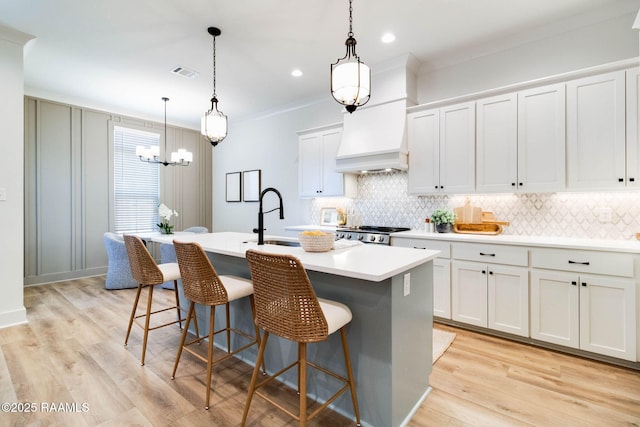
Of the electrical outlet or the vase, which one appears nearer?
the electrical outlet

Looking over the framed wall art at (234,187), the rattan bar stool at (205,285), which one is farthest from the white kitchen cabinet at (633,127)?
the framed wall art at (234,187)

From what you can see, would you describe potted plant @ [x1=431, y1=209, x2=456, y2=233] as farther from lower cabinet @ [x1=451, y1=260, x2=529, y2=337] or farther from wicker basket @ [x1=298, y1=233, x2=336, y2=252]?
wicker basket @ [x1=298, y1=233, x2=336, y2=252]

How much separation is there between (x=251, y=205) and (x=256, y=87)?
7.34ft

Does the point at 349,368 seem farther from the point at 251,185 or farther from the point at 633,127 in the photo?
the point at 251,185

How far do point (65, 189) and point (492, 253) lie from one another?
20.1 ft

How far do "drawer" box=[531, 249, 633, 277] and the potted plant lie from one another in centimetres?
92

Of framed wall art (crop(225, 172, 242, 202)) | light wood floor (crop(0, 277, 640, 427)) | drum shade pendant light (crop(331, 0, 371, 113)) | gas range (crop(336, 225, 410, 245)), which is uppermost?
drum shade pendant light (crop(331, 0, 371, 113))

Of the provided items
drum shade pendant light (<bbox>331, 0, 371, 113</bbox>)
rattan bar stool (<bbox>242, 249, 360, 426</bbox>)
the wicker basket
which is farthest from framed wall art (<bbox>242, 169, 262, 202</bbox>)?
rattan bar stool (<bbox>242, 249, 360, 426</bbox>)

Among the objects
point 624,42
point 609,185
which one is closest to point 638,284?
point 609,185

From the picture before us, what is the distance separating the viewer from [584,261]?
248 cm

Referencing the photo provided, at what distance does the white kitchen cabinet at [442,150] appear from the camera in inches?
130

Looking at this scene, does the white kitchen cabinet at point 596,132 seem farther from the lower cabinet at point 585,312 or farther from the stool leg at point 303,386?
the stool leg at point 303,386

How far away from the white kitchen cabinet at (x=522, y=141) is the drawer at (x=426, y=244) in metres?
0.71

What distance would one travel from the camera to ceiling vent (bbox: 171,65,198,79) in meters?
3.95
